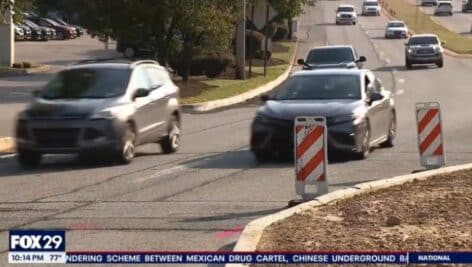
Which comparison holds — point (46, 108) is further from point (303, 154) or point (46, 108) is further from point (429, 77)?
point (429, 77)

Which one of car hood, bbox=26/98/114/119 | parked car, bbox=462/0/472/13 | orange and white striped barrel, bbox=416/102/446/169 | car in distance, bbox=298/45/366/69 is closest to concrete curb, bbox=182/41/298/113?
car in distance, bbox=298/45/366/69

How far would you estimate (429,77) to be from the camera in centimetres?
4578

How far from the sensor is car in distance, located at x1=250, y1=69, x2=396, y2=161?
54.9ft

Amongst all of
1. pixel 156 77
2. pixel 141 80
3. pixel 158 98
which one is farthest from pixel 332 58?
pixel 141 80

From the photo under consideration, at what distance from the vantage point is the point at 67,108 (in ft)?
54.0

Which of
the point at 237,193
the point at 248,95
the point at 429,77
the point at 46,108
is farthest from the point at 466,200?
the point at 429,77

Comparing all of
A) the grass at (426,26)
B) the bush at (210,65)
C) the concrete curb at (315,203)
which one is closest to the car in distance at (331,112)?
the concrete curb at (315,203)

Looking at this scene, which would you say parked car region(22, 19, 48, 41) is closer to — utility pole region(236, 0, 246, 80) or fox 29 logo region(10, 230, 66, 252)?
utility pole region(236, 0, 246, 80)

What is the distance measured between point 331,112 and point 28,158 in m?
4.95

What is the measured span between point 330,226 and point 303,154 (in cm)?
204

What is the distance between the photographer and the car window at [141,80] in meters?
17.8

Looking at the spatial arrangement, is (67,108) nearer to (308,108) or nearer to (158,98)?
(158,98)

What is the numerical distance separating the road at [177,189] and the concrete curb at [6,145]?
172 centimetres

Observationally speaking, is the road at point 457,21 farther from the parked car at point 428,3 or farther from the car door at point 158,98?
the car door at point 158,98
